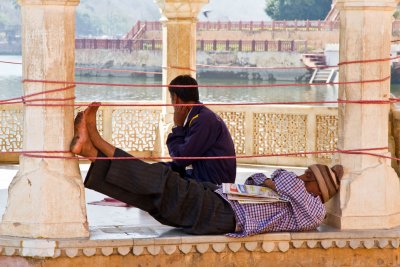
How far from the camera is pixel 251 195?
5461mm

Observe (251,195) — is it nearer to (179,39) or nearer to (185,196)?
(185,196)

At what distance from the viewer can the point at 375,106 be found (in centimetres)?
569

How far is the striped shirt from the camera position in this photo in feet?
17.8

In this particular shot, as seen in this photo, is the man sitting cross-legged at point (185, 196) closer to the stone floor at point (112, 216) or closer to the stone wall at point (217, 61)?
the stone floor at point (112, 216)

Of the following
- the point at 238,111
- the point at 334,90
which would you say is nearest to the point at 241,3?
the point at 334,90

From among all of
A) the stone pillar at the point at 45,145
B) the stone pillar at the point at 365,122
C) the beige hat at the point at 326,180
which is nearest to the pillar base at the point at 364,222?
the stone pillar at the point at 365,122

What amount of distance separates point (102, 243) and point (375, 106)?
5.43 ft

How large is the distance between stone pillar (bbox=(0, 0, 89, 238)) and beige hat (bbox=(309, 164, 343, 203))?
126 centimetres

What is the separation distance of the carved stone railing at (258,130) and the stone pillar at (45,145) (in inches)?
133

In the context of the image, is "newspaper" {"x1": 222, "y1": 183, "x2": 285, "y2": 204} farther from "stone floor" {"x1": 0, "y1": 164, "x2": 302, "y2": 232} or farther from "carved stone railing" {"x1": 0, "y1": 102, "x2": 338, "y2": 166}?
"carved stone railing" {"x1": 0, "y1": 102, "x2": 338, "y2": 166}

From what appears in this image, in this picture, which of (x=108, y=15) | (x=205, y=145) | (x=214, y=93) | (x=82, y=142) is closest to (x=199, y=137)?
(x=205, y=145)

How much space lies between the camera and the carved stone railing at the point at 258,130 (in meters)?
8.64

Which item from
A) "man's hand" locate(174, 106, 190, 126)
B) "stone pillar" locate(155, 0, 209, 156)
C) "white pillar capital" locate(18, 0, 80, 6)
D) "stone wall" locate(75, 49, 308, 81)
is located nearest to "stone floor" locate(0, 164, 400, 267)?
"man's hand" locate(174, 106, 190, 126)

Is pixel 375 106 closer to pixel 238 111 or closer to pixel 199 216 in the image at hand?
pixel 199 216
